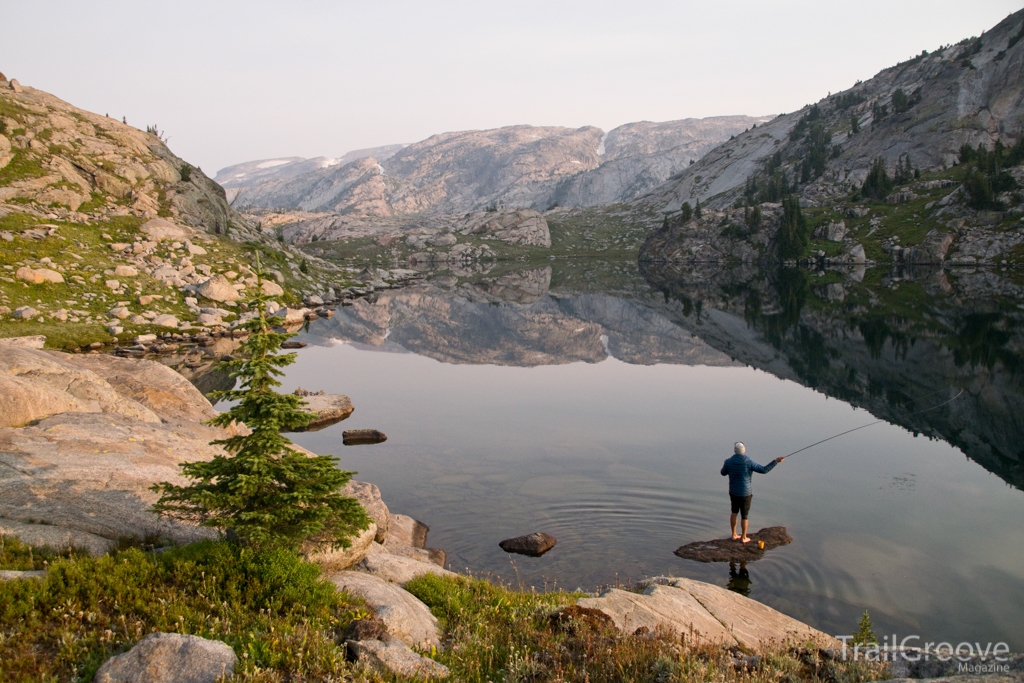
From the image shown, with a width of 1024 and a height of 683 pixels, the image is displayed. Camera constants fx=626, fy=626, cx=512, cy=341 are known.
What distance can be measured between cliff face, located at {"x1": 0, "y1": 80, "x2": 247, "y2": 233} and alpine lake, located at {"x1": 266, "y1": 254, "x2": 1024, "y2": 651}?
69.2ft

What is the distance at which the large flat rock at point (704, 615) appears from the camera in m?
11.0

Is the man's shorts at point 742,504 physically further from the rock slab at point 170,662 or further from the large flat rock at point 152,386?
the large flat rock at point 152,386

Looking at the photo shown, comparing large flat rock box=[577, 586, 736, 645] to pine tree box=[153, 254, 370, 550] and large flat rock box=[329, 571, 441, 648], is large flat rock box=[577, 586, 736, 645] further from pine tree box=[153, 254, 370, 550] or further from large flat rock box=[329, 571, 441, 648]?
pine tree box=[153, 254, 370, 550]

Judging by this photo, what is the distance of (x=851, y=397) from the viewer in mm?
32625

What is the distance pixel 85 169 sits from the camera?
59562mm

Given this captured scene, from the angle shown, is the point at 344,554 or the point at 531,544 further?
the point at 531,544

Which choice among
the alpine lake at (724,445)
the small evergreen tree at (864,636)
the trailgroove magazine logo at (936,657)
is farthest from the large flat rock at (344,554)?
the small evergreen tree at (864,636)

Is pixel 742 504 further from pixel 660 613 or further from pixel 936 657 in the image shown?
pixel 936 657

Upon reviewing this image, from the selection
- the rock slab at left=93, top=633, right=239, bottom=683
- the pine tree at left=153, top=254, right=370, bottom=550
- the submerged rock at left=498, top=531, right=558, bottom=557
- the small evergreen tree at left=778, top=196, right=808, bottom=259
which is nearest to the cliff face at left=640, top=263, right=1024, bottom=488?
the submerged rock at left=498, top=531, right=558, bottom=557

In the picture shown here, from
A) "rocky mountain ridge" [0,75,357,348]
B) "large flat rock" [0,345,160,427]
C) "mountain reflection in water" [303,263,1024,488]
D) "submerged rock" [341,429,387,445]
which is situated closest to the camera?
"large flat rock" [0,345,160,427]

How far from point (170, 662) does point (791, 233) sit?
417 ft

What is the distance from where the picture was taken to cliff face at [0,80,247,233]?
176ft

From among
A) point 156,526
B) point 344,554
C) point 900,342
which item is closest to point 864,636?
point 344,554

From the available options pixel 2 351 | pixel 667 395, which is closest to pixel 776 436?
pixel 667 395
